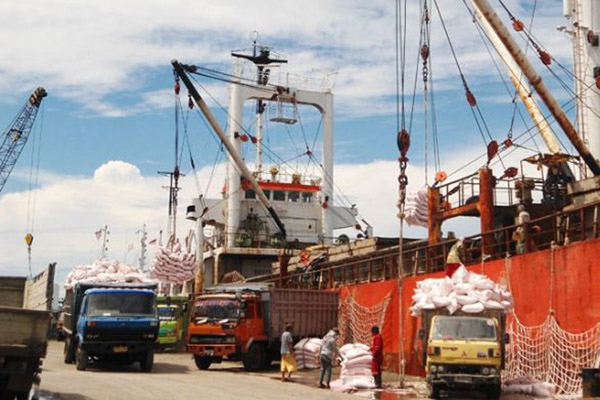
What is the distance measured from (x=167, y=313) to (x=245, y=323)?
34.5ft

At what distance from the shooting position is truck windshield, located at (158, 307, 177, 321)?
3484 cm

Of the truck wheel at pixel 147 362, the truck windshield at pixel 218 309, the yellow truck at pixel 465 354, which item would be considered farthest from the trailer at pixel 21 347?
the truck windshield at pixel 218 309

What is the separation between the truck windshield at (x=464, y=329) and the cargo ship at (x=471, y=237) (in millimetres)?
1867

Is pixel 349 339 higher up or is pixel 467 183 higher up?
pixel 467 183

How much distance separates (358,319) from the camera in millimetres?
28578

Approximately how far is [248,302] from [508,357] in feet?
30.7

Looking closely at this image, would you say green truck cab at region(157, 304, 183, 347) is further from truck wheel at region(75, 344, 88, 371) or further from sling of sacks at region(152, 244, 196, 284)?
truck wheel at region(75, 344, 88, 371)

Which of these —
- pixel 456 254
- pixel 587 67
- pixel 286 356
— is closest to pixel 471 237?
pixel 456 254

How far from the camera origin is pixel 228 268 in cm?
5016

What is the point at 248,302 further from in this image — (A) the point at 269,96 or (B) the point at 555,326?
(A) the point at 269,96

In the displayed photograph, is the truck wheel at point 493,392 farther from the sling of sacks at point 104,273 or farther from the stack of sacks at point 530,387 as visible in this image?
the sling of sacks at point 104,273

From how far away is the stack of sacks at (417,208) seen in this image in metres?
29.5

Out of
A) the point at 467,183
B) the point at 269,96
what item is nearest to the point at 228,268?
the point at 269,96

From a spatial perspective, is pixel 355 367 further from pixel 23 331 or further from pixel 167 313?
pixel 167 313
